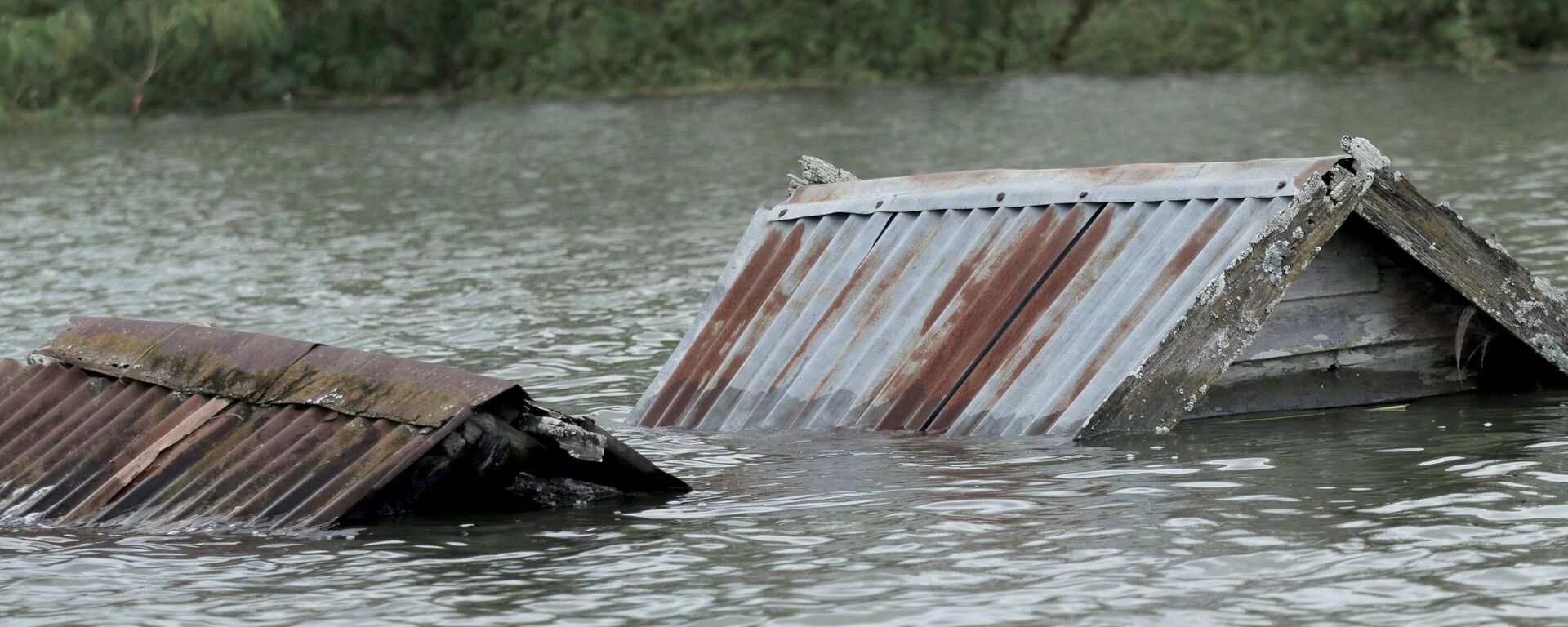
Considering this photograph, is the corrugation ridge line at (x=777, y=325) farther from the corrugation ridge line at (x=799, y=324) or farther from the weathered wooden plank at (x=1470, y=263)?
the weathered wooden plank at (x=1470, y=263)

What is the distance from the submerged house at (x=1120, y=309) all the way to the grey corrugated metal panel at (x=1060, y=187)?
13 mm

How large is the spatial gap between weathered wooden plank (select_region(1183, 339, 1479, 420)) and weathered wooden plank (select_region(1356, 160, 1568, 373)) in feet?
1.62

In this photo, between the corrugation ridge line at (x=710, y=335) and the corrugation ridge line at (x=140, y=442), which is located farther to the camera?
the corrugation ridge line at (x=710, y=335)

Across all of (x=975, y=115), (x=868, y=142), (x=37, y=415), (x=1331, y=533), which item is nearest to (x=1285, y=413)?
(x=1331, y=533)

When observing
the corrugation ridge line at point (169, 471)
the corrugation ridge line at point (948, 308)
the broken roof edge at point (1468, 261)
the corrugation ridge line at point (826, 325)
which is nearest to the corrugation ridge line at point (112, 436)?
the corrugation ridge line at point (169, 471)

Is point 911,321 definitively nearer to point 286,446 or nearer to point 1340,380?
point 1340,380

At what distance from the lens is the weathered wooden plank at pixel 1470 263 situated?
28.0 feet

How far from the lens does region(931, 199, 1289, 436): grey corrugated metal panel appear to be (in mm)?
8391

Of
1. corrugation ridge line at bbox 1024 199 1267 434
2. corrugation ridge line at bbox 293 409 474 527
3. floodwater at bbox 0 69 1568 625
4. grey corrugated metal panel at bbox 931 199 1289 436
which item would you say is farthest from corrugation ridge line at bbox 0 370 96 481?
corrugation ridge line at bbox 1024 199 1267 434

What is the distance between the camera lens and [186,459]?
8023 mm

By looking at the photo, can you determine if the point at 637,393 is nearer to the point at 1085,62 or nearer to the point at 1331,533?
the point at 1331,533

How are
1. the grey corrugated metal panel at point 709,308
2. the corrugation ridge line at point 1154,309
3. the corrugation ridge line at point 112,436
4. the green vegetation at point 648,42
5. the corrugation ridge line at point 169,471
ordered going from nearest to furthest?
the corrugation ridge line at point 169,471
the corrugation ridge line at point 112,436
the corrugation ridge line at point 1154,309
the grey corrugated metal panel at point 709,308
the green vegetation at point 648,42

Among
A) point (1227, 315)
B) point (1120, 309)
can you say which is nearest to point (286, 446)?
point (1120, 309)

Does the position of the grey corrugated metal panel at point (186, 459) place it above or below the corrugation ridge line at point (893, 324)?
below
